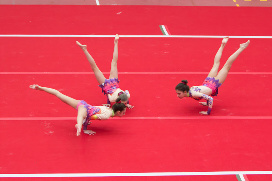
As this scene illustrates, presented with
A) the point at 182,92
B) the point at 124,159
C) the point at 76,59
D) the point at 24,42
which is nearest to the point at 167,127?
the point at 182,92

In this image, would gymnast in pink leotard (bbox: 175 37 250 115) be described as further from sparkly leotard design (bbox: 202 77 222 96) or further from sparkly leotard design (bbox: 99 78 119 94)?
sparkly leotard design (bbox: 99 78 119 94)

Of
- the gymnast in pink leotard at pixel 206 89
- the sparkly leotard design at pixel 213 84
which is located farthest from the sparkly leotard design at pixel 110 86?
the sparkly leotard design at pixel 213 84

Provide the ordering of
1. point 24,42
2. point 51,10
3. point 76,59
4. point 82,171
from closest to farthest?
point 82,171, point 76,59, point 24,42, point 51,10

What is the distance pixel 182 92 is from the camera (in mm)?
6680

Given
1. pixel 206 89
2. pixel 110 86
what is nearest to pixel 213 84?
pixel 206 89

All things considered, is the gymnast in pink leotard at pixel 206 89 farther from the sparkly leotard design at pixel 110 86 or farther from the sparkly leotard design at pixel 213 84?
the sparkly leotard design at pixel 110 86

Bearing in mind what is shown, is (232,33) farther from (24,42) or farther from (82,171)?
(82,171)

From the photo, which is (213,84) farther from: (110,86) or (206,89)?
(110,86)

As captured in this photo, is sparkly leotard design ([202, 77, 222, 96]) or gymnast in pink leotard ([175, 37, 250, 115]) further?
sparkly leotard design ([202, 77, 222, 96])

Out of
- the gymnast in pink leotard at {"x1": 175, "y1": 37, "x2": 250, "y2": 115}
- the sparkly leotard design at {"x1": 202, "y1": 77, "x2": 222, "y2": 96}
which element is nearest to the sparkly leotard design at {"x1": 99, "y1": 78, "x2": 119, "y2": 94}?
the gymnast in pink leotard at {"x1": 175, "y1": 37, "x2": 250, "y2": 115}

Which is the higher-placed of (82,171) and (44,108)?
(44,108)

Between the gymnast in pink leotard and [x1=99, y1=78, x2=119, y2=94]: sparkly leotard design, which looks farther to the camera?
[x1=99, y1=78, x2=119, y2=94]: sparkly leotard design

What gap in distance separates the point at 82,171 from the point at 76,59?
3.36m

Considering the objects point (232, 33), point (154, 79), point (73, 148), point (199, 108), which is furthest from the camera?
point (232, 33)
